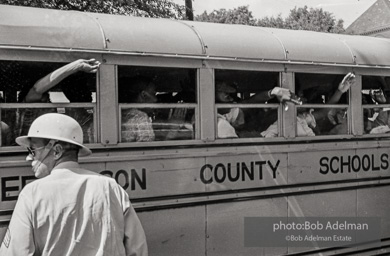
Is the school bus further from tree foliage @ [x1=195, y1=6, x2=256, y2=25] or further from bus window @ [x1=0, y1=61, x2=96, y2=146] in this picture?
tree foliage @ [x1=195, y1=6, x2=256, y2=25]

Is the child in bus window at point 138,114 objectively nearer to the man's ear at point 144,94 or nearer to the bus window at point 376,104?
the man's ear at point 144,94

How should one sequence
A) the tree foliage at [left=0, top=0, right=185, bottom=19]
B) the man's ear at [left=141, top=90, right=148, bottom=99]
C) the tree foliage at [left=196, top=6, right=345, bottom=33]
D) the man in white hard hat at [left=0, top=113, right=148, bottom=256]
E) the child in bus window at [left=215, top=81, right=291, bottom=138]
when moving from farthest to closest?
the tree foliage at [left=196, top=6, right=345, bottom=33] < the tree foliage at [left=0, top=0, right=185, bottom=19] < the child in bus window at [left=215, top=81, right=291, bottom=138] < the man's ear at [left=141, top=90, right=148, bottom=99] < the man in white hard hat at [left=0, top=113, right=148, bottom=256]

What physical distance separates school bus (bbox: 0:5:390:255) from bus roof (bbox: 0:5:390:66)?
1cm

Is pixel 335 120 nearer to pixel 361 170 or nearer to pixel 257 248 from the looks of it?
pixel 361 170

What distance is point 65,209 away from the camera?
88.5 inches

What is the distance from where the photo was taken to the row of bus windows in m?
3.75

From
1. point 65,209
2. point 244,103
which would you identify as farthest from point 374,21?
point 65,209

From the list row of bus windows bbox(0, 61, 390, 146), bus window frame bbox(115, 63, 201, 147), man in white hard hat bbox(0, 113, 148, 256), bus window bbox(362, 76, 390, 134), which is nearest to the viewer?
man in white hard hat bbox(0, 113, 148, 256)

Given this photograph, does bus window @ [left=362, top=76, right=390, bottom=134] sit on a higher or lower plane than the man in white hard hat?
higher

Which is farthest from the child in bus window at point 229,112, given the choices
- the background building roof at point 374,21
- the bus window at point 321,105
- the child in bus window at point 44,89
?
the background building roof at point 374,21

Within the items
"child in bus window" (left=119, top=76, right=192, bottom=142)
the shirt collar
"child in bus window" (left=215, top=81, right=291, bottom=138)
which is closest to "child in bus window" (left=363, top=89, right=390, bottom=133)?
"child in bus window" (left=215, top=81, right=291, bottom=138)

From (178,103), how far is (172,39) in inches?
20.9

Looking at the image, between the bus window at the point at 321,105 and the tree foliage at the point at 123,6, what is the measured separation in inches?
270

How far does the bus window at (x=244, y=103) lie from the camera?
15.0 feet
